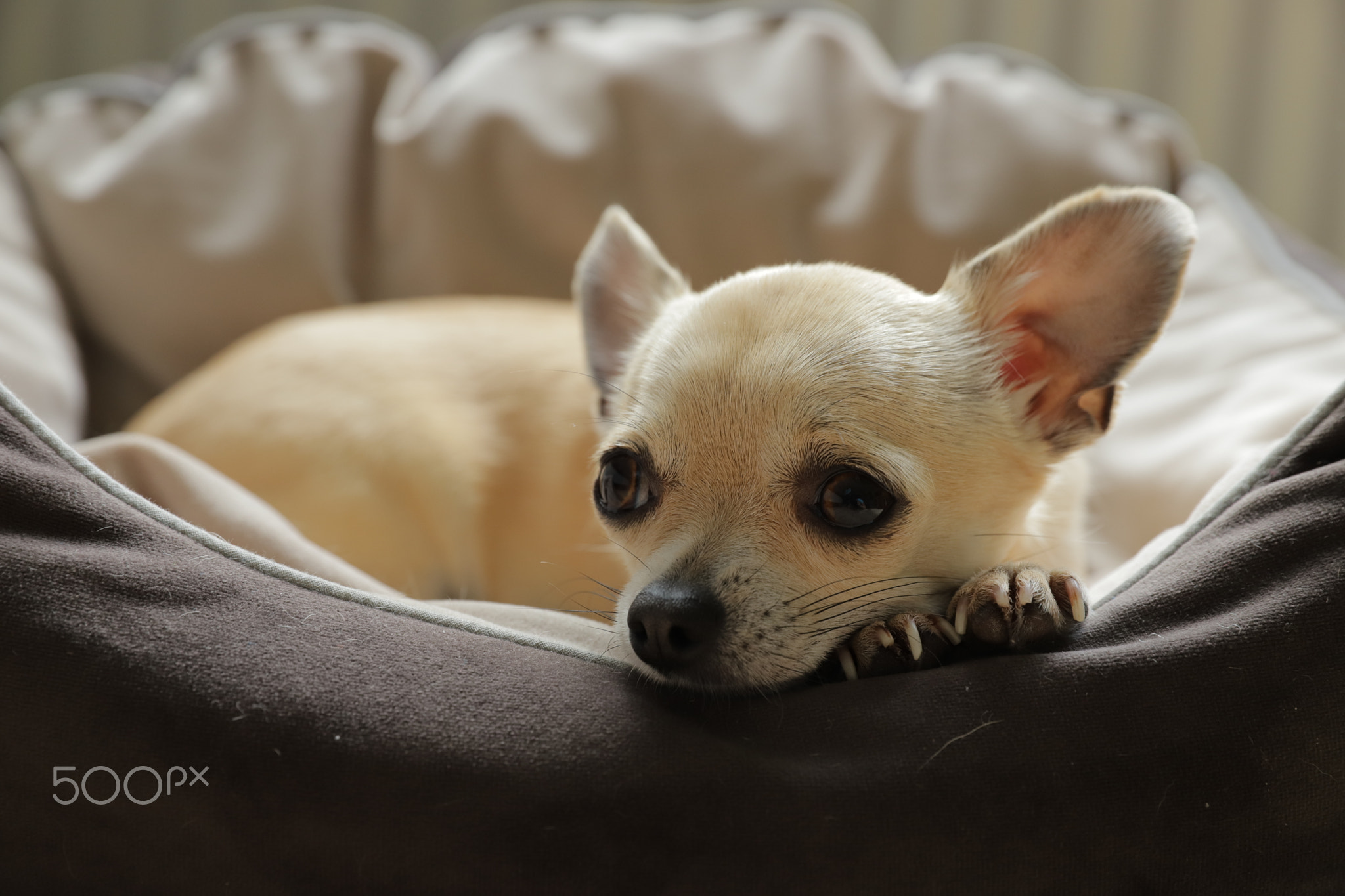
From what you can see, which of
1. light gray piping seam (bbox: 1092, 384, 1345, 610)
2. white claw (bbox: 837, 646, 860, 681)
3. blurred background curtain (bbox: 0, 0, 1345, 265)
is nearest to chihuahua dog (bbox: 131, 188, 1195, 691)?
white claw (bbox: 837, 646, 860, 681)

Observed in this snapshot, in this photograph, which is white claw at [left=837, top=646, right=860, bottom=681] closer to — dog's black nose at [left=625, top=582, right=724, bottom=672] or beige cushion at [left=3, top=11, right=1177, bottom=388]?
dog's black nose at [left=625, top=582, right=724, bottom=672]

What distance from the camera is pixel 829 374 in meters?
1.23

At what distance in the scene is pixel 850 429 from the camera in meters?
1.19

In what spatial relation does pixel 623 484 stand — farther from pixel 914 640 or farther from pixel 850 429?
pixel 914 640

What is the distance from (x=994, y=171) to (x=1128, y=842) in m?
1.80

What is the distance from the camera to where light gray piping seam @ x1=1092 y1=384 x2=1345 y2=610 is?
4.02 ft

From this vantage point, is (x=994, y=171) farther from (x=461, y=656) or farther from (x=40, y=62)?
(x=40, y=62)

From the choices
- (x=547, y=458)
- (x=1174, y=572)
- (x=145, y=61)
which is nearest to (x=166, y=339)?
(x=547, y=458)

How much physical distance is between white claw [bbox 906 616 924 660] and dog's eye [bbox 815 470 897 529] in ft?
0.41

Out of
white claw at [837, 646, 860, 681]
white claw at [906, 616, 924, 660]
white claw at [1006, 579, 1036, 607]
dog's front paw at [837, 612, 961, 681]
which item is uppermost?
white claw at [1006, 579, 1036, 607]

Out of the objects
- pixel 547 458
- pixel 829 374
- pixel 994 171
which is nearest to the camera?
pixel 829 374

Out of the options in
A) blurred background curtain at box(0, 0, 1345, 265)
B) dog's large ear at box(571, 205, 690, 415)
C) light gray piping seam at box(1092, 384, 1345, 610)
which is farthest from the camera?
blurred background curtain at box(0, 0, 1345, 265)

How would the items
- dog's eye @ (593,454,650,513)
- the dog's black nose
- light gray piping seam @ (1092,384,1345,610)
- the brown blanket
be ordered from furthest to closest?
dog's eye @ (593,454,650,513) < light gray piping seam @ (1092,384,1345,610) < the dog's black nose < the brown blanket

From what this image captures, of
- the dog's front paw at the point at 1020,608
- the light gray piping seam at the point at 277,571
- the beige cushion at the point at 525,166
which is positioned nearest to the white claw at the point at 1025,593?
the dog's front paw at the point at 1020,608
